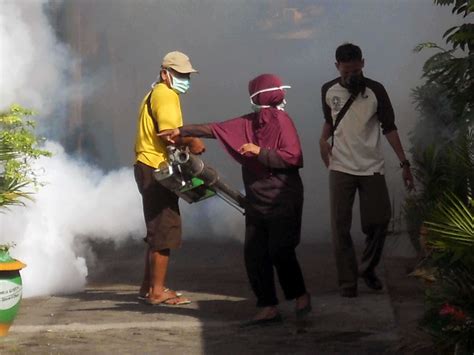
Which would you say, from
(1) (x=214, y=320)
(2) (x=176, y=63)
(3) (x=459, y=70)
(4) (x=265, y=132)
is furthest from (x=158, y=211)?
(3) (x=459, y=70)

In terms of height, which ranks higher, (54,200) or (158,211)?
(54,200)

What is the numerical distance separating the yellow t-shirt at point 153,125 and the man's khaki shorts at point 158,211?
7 centimetres

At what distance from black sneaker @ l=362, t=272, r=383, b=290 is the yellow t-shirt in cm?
158

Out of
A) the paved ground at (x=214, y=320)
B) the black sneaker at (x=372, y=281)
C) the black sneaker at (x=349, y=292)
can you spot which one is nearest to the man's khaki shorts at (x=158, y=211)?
the paved ground at (x=214, y=320)

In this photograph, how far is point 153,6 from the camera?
1123 cm

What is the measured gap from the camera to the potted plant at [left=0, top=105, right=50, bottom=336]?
706 cm

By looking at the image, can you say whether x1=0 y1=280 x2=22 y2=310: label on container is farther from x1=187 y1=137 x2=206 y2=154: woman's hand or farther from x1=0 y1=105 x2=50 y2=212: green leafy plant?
x1=187 y1=137 x2=206 y2=154: woman's hand

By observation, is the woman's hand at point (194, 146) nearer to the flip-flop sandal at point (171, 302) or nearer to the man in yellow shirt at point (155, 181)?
the man in yellow shirt at point (155, 181)

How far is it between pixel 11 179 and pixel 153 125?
1016 mm

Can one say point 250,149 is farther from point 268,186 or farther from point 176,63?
point 176,63

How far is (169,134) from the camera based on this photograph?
752 centimetres

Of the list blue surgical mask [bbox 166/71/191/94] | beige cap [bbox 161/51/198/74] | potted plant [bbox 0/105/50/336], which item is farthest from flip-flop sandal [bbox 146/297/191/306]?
beige cap [bbox 161/51/198/74]

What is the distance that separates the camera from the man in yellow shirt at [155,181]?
798 centimetres

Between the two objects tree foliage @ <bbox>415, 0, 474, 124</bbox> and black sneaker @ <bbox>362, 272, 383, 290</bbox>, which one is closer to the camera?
tree foliage @ <bbox>415, 0, 474, 124</bbox>
